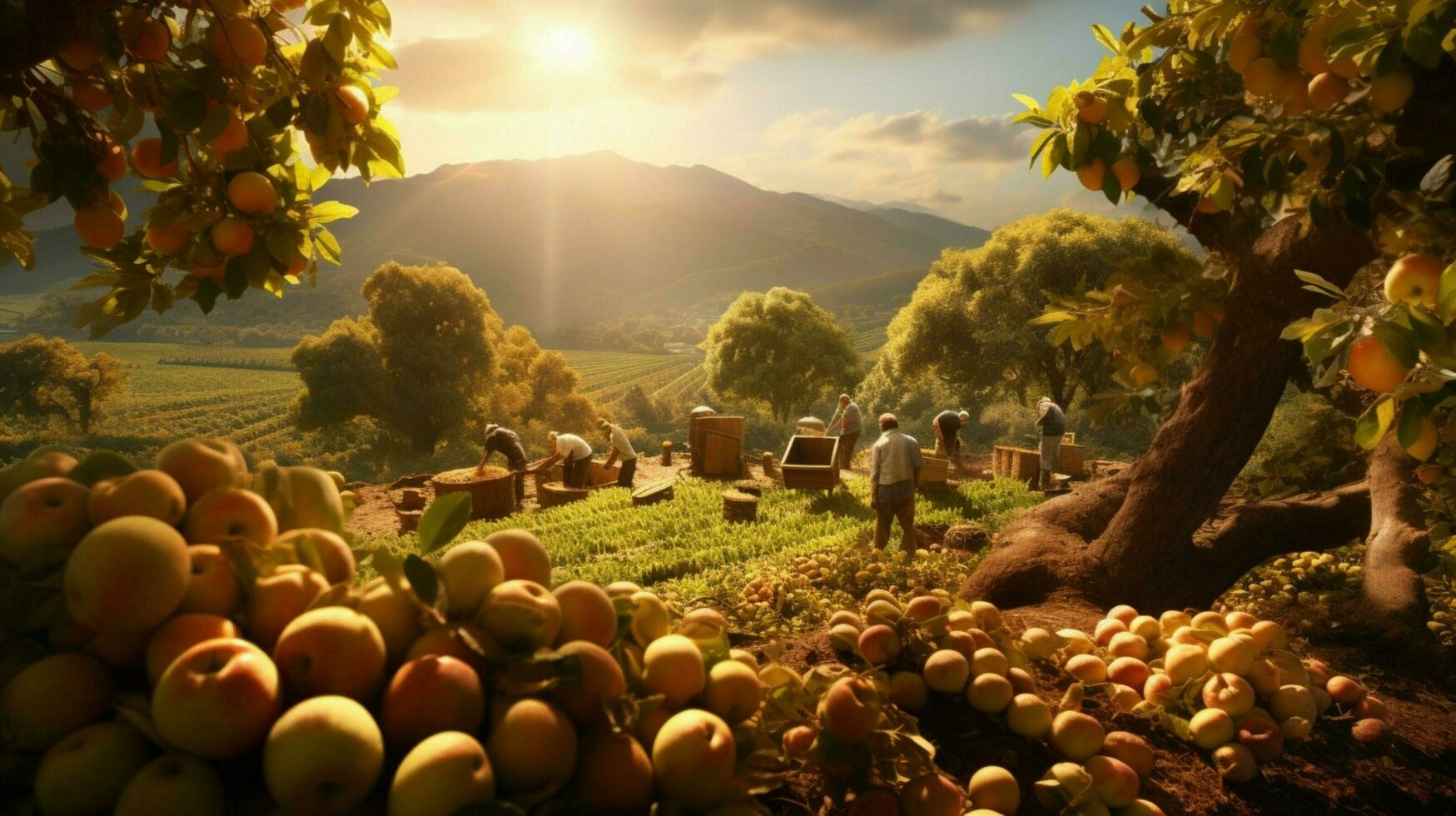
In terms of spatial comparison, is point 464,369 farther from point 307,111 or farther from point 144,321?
point 144,321

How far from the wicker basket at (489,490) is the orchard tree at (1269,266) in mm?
11256

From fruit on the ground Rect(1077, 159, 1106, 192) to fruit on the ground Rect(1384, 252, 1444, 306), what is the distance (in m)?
1.40

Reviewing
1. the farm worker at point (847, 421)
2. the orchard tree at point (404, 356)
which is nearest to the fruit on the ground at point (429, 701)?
the farm worker at point (847, 421)

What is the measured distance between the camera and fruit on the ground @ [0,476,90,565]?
42.9 inches

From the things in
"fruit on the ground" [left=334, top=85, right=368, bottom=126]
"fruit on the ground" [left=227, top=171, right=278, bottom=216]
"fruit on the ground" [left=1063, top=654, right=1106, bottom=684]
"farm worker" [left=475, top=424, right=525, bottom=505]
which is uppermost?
"fruit on the ground" [left=334, top=85, right=368, bottom=126]

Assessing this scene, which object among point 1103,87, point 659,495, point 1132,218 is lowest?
point 659,495

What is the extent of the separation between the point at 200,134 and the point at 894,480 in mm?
8108

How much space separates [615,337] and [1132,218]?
102 metres

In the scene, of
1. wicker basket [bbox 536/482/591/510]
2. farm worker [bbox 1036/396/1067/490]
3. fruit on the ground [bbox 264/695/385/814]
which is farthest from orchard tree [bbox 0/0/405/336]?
farm worker [bbox 1036/396/1067/490]

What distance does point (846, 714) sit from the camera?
1543 mm

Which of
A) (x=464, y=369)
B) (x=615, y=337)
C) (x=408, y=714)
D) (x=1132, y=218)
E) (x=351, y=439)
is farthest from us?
(x=615, y=337)

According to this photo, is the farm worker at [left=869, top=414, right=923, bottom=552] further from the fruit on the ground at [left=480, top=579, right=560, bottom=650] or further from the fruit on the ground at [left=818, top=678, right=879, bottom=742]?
the fruit on the ground at [left=480, top=579, right=560, bottom=650]

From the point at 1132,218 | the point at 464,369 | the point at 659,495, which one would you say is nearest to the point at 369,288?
the point at 464,369

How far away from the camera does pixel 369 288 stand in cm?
2847
